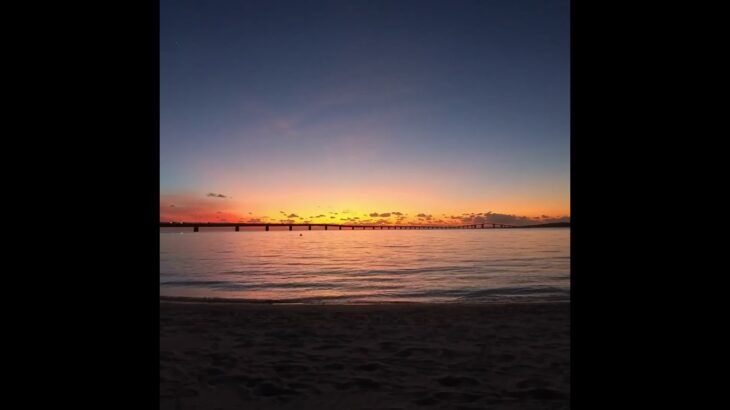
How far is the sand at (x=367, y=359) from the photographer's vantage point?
4645 millimetres

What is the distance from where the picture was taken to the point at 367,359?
605 centimetres

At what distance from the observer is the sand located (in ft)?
15.2

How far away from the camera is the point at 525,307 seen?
10117 mm
